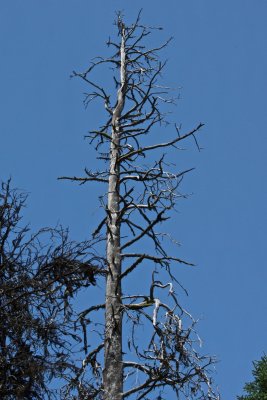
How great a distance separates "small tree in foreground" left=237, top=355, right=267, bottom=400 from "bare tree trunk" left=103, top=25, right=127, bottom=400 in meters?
13.7

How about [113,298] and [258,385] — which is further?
[258,385]

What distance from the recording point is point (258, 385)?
2333 cm

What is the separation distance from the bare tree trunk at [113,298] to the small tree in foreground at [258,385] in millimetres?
13652

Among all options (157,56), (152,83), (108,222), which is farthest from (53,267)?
(157,56)

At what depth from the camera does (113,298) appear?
9172 mm

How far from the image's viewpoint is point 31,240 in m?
8.28

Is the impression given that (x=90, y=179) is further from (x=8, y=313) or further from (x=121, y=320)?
(x=8, y=313)

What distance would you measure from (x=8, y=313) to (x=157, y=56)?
6.82 m

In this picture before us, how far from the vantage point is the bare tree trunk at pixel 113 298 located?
852cm

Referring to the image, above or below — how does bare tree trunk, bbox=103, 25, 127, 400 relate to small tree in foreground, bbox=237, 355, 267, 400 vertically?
below

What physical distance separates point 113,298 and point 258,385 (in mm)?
15332

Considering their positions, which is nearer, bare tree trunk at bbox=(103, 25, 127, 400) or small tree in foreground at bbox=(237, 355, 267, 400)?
bare tree trunk at bbox=(103, 25, 127, 400)

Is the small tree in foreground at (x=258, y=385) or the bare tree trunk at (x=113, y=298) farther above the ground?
the small tree in foreground at (x=258, y=385)

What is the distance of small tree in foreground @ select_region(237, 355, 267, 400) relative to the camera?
74.7 feet
